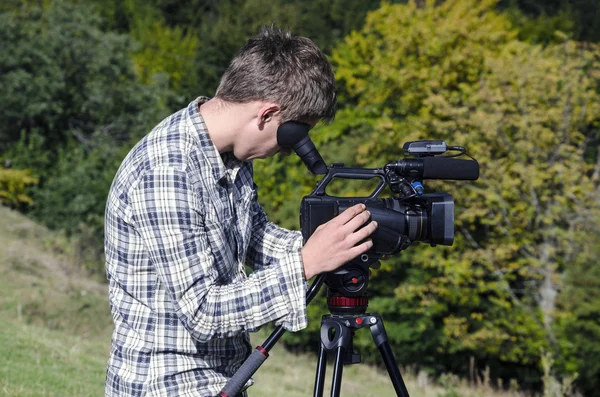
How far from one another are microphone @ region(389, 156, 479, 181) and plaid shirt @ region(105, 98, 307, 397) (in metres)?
0.50

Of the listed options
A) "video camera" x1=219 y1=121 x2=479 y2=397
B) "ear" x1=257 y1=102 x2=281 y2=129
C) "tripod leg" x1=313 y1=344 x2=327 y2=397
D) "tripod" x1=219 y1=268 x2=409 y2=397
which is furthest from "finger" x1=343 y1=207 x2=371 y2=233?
"tripod leg" x1=313 y1=344 x2=327 y2=397

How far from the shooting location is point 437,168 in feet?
8.17

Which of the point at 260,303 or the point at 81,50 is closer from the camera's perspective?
the point at 260,303

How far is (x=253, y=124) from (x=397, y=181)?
514mm

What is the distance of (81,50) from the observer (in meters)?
30.6

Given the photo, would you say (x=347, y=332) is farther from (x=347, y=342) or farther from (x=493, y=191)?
(x=493, y=191)

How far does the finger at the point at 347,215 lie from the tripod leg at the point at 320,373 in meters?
0.49

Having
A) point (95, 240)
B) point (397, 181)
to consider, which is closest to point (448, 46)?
point (95, 240)

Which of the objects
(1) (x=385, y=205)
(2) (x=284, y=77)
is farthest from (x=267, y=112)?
(1) (x=385, y=205)

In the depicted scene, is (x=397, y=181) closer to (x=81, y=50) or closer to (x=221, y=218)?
(x=221, y=218)

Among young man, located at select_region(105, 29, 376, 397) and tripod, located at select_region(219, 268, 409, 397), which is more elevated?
young man, located at select_region(105, 29, 376, 397)

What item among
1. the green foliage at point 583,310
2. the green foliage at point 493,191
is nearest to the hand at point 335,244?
the green foliage at point 583,310

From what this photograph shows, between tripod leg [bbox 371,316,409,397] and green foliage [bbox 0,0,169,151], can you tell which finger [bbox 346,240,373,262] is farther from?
green foliage [bbox 0,0,169,151]

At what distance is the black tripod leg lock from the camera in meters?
2.19
